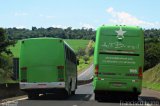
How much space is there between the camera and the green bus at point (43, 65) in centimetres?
2600

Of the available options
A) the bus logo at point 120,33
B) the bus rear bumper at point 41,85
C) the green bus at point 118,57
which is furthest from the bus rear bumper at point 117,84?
the bus rear bumper at point 41,85

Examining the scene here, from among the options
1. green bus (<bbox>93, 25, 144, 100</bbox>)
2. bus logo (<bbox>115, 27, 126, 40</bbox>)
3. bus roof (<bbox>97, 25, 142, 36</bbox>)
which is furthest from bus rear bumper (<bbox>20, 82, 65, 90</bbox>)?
bus logo (<bbox>115, 27, 126, 40</bbox>)

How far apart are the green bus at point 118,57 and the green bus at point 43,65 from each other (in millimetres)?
2623

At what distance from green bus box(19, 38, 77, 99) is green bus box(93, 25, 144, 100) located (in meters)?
2.62

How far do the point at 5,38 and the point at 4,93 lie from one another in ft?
278

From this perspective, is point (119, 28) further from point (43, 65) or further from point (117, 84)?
point (43, 65)

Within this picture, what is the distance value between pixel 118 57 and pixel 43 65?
4.51 metres

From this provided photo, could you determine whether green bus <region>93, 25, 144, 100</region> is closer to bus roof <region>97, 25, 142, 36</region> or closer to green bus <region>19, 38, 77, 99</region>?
bus roof <region>97, 25, 142, 36</region>

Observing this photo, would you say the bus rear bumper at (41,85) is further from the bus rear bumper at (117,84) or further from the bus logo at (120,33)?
the bus logo at (120,33)

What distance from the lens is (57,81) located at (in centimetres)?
2597

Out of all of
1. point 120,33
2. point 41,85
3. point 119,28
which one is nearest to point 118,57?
point 120,33

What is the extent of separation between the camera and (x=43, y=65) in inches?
1037

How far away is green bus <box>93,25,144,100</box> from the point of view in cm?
2409

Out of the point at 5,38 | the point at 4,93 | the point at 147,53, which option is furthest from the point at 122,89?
the point at 147,53
